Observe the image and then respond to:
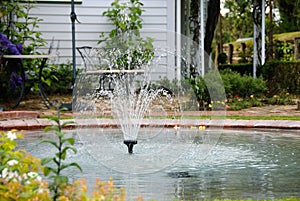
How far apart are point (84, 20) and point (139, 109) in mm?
6174

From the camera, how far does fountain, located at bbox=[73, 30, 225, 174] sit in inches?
234

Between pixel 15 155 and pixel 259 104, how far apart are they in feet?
29.2

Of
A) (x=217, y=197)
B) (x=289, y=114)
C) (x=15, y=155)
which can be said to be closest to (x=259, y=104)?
(x=289, y=114)

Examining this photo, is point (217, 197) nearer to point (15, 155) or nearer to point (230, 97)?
point (15, 155)

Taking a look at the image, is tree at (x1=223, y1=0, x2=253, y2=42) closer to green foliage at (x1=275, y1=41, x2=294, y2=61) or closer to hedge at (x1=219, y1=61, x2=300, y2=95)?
green foliage at (x1=275, y1=41, x2=294, y2=61)

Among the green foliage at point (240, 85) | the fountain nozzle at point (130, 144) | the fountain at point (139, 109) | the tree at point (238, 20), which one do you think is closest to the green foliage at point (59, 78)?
the green foliage at point (240, 85)

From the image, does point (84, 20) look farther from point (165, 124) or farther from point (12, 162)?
point (12, 162)

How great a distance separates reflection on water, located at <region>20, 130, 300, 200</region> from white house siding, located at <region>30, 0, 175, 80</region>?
5.71m

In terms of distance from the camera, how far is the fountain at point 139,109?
595 centimetres

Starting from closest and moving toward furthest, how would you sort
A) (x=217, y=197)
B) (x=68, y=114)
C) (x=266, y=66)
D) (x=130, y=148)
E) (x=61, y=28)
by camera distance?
(x=217, y=197), (x=130, y=148), (x=68, y=114), (x=61, y=28), (x=266, y=66)

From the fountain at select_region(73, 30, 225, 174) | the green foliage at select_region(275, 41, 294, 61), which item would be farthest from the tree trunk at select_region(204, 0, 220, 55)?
the fountain at select_region(73, 30, 225, 174)

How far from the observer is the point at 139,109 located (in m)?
7.07

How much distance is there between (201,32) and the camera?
1307 cm

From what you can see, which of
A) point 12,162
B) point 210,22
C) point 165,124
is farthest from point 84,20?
point 12,162
